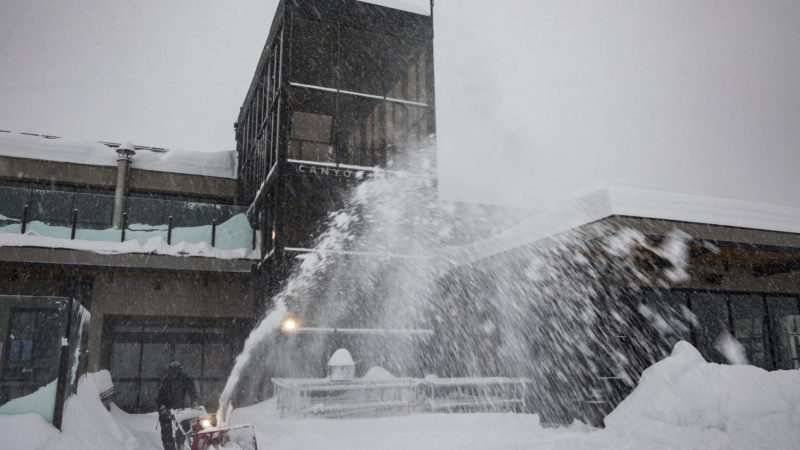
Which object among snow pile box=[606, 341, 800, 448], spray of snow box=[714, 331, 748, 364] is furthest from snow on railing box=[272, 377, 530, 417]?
spray of snow box=[714, 331, 748, 364]

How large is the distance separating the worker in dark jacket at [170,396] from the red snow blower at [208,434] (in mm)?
718

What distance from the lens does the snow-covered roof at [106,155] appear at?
62.5 feet

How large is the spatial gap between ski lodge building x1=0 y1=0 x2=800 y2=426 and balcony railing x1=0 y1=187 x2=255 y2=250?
0.13ft

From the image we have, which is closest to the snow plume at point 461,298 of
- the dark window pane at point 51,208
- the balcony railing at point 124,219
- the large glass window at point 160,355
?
the large glass window at point 160,355

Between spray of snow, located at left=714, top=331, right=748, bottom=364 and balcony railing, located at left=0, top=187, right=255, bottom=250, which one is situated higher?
balcony railing, located at left=0, top=187, right=255, bottom=250

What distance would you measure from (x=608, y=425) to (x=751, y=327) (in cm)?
666

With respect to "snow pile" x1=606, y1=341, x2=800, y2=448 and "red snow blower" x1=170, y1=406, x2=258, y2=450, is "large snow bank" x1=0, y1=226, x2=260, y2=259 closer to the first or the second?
"red snow blower" x1=170, y1=406, x2=258, y2=450

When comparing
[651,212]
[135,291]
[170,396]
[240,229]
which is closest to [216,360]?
[135,291]

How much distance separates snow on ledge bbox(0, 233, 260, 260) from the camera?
1502 cm

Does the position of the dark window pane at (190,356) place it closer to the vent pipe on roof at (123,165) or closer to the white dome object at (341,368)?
the vent pipe on roof at (123,165)

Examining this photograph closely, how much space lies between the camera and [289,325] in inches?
587

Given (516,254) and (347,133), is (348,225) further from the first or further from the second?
(516,254)

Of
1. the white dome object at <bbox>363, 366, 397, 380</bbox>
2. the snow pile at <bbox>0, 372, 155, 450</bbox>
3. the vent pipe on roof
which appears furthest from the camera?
the vent pipe on roof

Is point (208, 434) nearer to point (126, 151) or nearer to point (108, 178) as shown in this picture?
point (126, 151)
